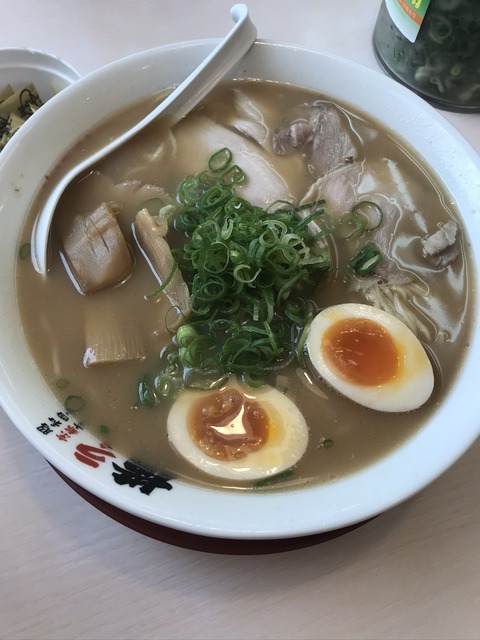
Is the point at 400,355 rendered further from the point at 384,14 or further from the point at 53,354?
the point at 384,14

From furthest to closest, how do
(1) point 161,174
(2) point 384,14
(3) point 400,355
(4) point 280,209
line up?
(2) point 384,14, (1) point 161,174, (4) point 280,209, (3) point 400,355

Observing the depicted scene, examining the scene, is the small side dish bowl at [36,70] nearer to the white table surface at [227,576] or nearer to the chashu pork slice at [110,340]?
the chashu pork slice at [110,340]

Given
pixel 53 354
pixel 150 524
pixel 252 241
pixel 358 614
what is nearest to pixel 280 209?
pixel 252 241

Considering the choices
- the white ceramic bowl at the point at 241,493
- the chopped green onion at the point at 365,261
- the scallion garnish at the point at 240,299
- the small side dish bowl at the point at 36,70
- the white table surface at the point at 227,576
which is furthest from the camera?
the small side dish bowl at the point at 36,70

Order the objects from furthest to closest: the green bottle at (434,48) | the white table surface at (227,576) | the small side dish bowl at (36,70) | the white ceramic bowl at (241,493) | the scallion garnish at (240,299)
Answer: the small side dish bowl at (36,70), the green bottle at (434,48), the scallion garnish at (240,299), the white table surface at (227,576), the white ceramic bowl at (241,493)

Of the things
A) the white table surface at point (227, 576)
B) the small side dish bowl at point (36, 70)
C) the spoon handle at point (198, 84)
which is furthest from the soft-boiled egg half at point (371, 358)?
the small side dish bowl at point (36, 70)

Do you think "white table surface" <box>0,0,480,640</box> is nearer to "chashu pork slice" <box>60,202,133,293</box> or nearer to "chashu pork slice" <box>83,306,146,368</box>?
"chashu pork slice" <box>83,306,146,368</box>
